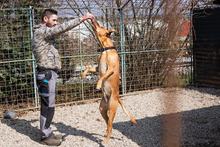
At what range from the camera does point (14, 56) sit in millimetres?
6918

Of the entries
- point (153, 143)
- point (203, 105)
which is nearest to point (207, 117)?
point (203, 105)

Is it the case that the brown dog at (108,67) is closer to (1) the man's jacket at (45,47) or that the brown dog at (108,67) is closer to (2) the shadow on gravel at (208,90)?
(1) the man's jacket at (45,47)

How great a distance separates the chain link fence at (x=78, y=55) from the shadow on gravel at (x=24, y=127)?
0.85m

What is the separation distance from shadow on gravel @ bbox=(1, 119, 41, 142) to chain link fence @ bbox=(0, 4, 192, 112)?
85cm

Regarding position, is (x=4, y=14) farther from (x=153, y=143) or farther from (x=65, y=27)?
(x=153, y=143)

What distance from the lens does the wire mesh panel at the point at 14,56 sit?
670cm

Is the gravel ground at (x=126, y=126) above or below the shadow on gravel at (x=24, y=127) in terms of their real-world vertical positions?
above

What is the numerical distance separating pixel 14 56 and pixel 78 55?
1.88 metres

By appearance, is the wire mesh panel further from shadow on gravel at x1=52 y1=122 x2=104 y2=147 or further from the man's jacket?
the man's jacket

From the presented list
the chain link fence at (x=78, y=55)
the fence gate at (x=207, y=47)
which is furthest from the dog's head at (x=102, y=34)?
the fence gate at (x=207, y=47)

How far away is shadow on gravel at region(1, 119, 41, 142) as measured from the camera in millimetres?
4727

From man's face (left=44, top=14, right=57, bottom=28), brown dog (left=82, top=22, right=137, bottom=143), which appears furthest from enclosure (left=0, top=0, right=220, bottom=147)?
man's face (left=44, top=14, right=57, bottom=28)

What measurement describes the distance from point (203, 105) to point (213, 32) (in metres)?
2.76

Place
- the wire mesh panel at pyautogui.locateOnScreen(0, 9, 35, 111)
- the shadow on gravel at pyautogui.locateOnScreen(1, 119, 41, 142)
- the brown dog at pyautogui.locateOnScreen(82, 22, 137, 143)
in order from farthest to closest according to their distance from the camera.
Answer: the wire mesh panel at pyautogui.locateOnScreen(0, 9, 35, 111)
the shadow on gravel at pyautogui.locateOnScreen(1, 119, 41, 142)
the brown dog at pyautogui.locateOnScreen(82, 22, 137, 143)
